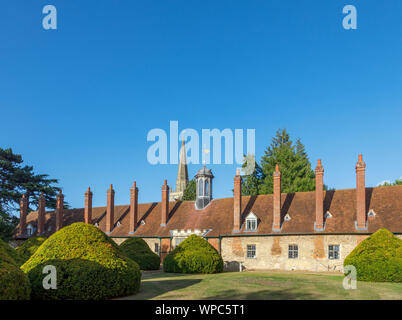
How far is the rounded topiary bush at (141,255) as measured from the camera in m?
31.3

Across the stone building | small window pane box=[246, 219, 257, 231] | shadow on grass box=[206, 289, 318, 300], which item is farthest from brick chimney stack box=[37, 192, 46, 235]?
shadow on grass box=[206, 289, 318, 300]

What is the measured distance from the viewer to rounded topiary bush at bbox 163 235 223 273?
26891 millimetres

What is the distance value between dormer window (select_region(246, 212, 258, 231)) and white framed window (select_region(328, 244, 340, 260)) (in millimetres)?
6811

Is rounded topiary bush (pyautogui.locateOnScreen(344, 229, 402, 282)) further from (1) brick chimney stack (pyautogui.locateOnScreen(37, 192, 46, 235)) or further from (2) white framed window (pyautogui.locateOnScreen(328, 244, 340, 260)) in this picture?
(1) brick chimney stack (pyautogui.locateOnScreen(37, 192, 46, 235))

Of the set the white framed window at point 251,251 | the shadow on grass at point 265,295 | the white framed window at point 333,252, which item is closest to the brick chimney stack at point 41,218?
the white framed window at point 251,251

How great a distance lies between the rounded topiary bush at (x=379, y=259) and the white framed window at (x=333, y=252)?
7.46 m

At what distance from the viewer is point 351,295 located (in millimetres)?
16469

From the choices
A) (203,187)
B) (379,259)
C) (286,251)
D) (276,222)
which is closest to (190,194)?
(203,187)

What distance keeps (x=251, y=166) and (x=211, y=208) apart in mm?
19228

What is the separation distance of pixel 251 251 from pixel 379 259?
44.9 feet

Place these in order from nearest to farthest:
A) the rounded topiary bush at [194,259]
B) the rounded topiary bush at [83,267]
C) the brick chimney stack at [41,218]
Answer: the rounded topiary bush at [83,267]
the rounded topiary bush at [194,259]
the brick chimney stack at [41,218]

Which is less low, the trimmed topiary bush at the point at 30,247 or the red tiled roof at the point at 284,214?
the red tiled roof at the point at 284,214

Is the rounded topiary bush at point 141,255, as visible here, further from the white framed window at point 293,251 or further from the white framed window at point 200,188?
the white framed window at point 200,188

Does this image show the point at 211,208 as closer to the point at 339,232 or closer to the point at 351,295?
the point at 339,232
